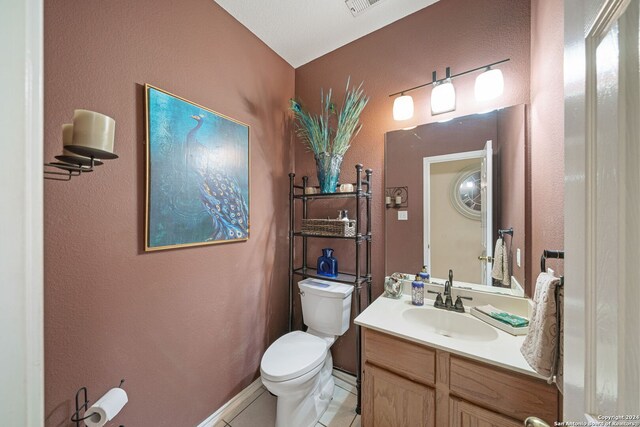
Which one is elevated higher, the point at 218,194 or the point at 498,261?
the point at 218,194

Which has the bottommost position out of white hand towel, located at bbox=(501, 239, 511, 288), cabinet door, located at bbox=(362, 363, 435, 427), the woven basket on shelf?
cabinet door, located at bbox=(362, 363, 435, 427)

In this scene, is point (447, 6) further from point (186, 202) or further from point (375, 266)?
point (186, 202)

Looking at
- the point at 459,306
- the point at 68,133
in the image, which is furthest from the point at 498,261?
the point at 68,133

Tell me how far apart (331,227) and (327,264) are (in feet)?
1.09

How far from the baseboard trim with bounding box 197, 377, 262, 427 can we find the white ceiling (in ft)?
8.55

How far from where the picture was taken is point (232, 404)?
5.02ft

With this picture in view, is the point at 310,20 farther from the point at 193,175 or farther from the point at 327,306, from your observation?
the point at 327,306

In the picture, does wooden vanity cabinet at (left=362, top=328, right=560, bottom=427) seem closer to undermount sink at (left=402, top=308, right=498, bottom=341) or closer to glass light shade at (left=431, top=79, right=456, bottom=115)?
A: undermount sink at (left=402, top=308, right=498, bottom=341)

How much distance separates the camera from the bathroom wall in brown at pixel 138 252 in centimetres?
90

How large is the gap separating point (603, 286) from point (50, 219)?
158cm

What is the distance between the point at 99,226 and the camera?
0.99 metres

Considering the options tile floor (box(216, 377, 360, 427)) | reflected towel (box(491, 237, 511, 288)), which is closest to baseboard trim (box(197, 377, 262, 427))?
tile floor (box(216, 377, 360, 427))

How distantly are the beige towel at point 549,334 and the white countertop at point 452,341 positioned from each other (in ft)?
0.42

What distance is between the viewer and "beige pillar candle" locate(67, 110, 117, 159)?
695 mm
